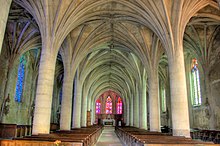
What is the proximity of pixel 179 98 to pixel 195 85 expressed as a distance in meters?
11.6

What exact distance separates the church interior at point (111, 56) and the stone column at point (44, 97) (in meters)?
0.06

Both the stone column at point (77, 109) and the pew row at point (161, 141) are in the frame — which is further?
the stone column at point (77, 109)

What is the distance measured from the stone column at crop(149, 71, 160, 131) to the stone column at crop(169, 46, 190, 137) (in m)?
5.89

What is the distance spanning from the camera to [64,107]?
1753 cm

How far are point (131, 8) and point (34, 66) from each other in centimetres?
1473

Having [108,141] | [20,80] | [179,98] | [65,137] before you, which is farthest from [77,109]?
[65,137]

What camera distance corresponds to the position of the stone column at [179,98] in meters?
11.4

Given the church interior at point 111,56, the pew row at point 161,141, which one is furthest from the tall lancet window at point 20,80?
the pew row at point 161,141

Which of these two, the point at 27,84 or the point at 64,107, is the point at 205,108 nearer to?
the point at 64,107

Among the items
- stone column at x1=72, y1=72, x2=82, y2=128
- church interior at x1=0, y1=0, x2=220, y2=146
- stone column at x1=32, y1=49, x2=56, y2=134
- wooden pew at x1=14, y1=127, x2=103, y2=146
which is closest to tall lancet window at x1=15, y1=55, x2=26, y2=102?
church interior at x1=0, y1=0, x2=220, y2=146

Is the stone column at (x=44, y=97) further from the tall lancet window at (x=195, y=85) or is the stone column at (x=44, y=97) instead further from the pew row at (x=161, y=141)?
the tall lancet window at (x=195, y=85)

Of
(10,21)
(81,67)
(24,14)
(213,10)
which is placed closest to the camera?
(213,10)

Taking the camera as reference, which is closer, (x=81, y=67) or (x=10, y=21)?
(x=10, y=21)

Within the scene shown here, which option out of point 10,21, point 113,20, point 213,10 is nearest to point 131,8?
point 113,20
